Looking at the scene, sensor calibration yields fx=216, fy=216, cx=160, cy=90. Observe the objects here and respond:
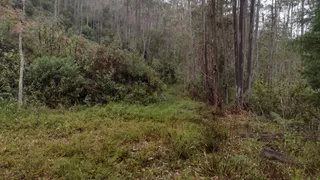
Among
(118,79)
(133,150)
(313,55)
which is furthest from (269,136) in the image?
(118,79)

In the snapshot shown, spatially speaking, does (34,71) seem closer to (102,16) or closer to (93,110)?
(93,110)

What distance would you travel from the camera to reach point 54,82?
27.1ft

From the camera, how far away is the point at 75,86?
8.55 metres

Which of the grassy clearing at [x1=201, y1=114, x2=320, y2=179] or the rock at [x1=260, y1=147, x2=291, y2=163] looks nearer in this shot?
the grassy clearing at [x1=201, y1=114, x2=320, y2=179]

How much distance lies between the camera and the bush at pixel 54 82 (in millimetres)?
7978

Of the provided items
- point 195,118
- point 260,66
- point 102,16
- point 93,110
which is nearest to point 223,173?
point 195,118

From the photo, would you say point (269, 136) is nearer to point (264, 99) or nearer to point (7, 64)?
point (264, 99)

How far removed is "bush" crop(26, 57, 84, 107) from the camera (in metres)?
7.98

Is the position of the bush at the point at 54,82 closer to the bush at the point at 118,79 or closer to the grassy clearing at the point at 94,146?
the bush at the point at 118,79

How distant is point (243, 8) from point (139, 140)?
697 centimetres

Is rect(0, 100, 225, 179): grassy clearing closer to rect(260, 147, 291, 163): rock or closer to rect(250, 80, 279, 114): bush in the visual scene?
rect(260, 147, 291, 163): rock

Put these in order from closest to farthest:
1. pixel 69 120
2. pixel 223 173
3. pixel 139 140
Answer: pixel 223 173
pixel 139 140
pixel 69 120

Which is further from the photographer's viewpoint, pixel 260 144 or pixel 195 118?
pixel 195 118

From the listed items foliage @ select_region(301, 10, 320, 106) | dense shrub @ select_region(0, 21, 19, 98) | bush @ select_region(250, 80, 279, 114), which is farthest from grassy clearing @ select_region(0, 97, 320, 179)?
bush @ select_region(250, 80, 279, 114)
